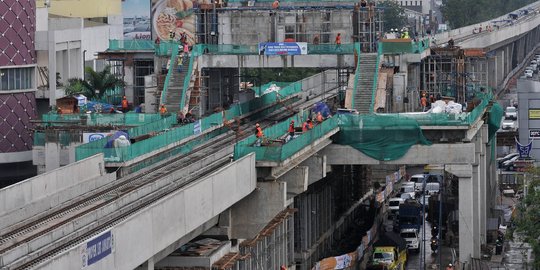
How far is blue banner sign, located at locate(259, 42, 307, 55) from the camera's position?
8388cm

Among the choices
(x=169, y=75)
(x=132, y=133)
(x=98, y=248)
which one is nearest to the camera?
(x=98, y=248)

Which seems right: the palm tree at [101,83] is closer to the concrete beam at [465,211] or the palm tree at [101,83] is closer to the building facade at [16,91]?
the building facade at [16,91]

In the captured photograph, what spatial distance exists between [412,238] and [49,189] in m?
34.7

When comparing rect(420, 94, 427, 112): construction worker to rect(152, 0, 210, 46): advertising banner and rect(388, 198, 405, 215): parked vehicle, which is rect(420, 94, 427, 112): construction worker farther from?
rect(152, 0, 210, 46): advertising banner

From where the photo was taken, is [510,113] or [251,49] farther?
[510,113]

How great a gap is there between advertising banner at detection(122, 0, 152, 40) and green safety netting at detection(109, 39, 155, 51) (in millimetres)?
Result: 77235

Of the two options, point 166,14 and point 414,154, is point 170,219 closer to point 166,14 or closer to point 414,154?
point 414,154

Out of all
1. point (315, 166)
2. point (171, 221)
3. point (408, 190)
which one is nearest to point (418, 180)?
point (408, 190)

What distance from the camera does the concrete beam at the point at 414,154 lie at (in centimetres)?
7306

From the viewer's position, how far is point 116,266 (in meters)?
42.6

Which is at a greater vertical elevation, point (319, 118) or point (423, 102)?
point (423, 102)

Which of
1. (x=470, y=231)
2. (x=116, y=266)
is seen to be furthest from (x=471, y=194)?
(x=116, y=266)

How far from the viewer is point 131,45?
91.7m

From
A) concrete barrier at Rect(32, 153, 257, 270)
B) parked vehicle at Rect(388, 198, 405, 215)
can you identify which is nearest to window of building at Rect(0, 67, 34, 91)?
parked vehicle at Rect(388, 198, 405, 215)
